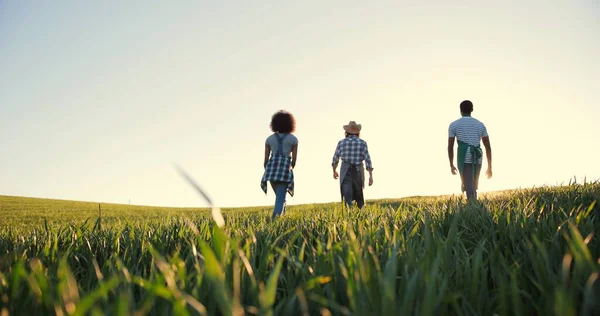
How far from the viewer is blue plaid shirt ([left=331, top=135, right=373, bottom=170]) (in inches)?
392

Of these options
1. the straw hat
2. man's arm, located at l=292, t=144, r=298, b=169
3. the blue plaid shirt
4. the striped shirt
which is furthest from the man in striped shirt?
man's arm, located at l=292, t=144, r=298, b=169

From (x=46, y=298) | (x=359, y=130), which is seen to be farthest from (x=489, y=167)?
(x=46, y=298)

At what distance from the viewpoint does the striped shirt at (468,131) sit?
29.6ft

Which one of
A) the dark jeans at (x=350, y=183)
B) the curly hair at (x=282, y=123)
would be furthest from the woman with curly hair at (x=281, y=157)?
the dark jeans at (x=350, y=183)

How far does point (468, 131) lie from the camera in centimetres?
901

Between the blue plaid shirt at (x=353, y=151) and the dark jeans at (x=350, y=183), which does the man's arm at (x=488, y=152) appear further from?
the dark jeans at (x=350, y=183)

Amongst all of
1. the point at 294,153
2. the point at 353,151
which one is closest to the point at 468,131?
the point at 353,151

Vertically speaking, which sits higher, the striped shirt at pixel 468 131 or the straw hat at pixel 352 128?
the straw hat at pixel 352 128

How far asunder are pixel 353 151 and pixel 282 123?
83.1 inches

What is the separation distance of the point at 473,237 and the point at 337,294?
5.08 feet

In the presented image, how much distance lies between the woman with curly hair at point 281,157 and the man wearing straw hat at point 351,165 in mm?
1700

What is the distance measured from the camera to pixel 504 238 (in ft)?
7.89

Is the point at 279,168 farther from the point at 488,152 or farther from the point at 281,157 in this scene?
the point at 488,152

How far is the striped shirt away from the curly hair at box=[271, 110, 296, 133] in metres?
3.47
